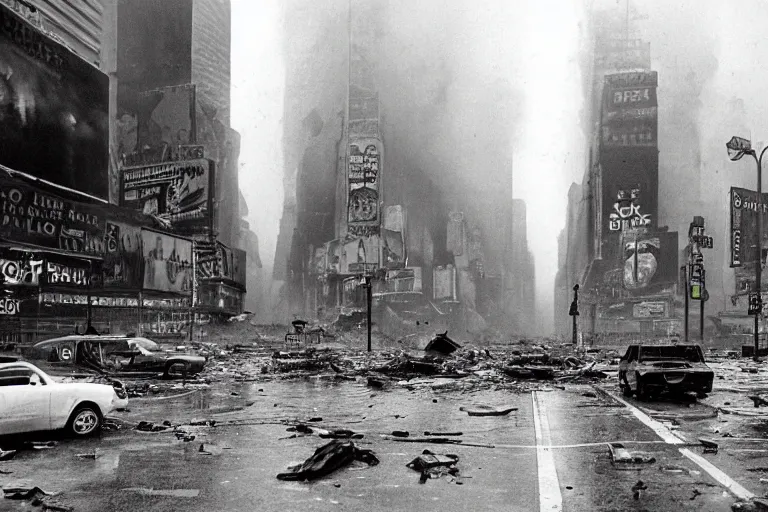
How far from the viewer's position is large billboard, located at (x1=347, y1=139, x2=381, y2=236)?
384 feet

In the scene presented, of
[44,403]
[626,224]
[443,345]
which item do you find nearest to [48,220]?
[443,345]

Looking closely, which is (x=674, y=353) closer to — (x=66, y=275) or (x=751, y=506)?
(x=751, y=506)

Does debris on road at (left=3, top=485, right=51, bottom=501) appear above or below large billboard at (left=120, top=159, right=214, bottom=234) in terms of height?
below

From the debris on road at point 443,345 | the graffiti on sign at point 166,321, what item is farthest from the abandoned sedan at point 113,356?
the graffiti on sign at point 166,321

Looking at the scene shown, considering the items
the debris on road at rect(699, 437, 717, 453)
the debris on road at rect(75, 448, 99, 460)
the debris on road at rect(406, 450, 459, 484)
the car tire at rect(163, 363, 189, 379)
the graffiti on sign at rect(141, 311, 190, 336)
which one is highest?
the debris on road at rect(406, 450, 459, 484)

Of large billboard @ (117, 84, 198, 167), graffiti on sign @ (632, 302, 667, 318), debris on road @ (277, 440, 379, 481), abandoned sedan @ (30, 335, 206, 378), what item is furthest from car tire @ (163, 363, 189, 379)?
graffiti on sign @ (632, 302, 667, 318)

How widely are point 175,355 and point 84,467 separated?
47.3ft

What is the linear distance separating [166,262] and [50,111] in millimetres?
22114

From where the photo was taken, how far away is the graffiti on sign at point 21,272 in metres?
41.1

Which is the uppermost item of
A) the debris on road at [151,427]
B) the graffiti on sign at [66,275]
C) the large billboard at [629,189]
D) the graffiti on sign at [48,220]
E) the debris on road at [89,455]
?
the large billboard at [629,189]

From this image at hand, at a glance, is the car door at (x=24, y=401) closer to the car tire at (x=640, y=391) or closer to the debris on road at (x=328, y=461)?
the debris on road at (x=328, y=461)

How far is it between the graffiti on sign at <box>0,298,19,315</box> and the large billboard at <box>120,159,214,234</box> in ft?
97.1

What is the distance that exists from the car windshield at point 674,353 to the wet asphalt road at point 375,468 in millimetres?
3227

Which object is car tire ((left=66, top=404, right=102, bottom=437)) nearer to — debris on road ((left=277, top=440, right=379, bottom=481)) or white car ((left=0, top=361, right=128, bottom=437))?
white car ((left=0, top=361, right=128, bottom=437))
